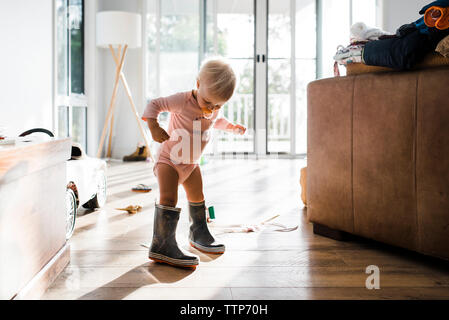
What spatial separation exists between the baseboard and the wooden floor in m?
0.02

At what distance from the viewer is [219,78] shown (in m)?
1.24

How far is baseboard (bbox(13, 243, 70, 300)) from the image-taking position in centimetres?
90

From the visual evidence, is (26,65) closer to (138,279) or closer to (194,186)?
(194,186)

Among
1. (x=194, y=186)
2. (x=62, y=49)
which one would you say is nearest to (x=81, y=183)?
(x=194, y=186)

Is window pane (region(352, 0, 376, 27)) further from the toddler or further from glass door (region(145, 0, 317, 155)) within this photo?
the toddler

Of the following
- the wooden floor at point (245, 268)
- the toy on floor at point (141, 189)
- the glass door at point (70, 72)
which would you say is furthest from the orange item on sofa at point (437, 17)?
the glass door at point (70, 72)

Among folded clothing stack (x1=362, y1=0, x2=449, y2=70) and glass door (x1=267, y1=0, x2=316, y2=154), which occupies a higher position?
glass door (x1=267, y1=0, x2=316, y2=154)

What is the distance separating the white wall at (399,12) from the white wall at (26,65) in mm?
2727

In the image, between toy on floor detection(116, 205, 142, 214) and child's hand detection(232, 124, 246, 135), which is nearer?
child's hand detection(232, 124, 246, 135)

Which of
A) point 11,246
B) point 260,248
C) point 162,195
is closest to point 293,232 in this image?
point 260,248

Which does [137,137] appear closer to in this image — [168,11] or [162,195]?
[168,11]

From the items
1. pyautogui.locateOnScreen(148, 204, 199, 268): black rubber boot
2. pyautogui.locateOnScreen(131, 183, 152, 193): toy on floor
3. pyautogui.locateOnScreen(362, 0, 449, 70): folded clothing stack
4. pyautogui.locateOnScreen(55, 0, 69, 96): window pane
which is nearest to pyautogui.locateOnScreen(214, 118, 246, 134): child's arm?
pyautogui.locateOnScreen(148, 204, 199, 268): black rubber boot

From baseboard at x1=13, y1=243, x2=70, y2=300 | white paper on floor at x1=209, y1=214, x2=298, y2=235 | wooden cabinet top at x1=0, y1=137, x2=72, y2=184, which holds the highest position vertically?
wooden cabinet top at x1=0, y1=137, x2=72, y2=184
